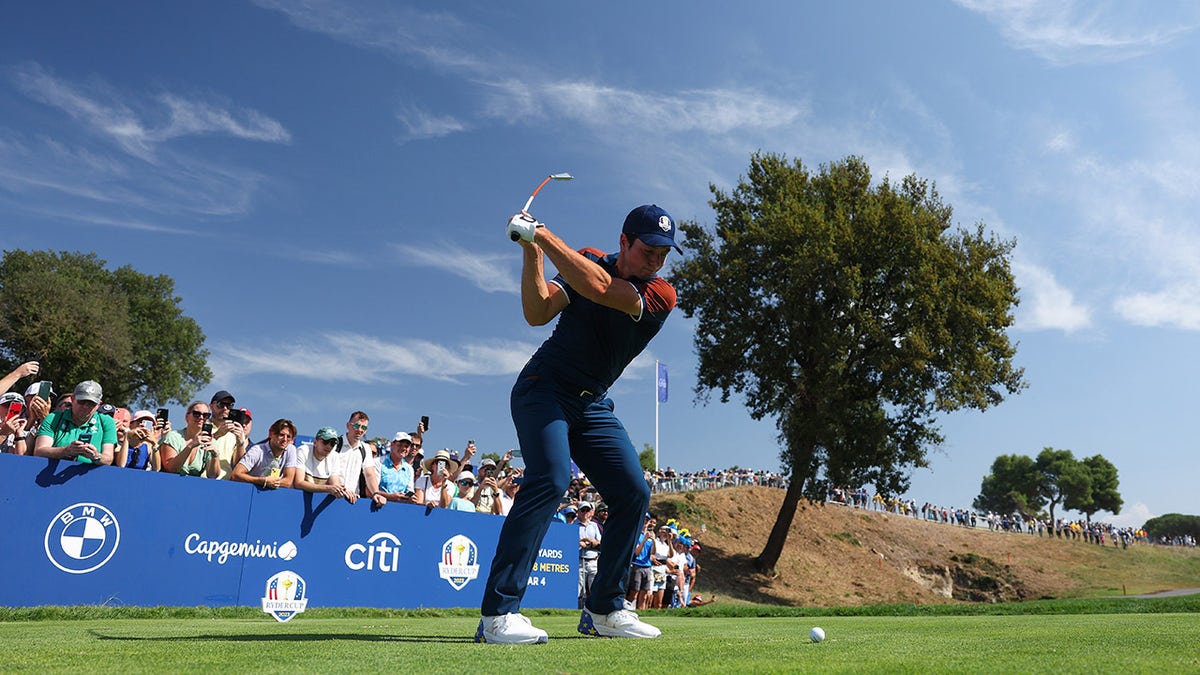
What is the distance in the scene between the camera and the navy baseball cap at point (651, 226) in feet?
14.5

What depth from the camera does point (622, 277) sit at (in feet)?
15.0

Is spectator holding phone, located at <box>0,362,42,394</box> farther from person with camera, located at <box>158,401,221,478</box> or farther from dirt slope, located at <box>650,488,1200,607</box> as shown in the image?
dirt slope, located at <box>650,488,1200,607</box>

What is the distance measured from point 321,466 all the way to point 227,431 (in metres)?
1.24

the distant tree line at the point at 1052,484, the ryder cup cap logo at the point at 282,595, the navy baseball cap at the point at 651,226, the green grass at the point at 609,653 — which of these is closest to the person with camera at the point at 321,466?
the ryder cup cap logo at the point at 282,595

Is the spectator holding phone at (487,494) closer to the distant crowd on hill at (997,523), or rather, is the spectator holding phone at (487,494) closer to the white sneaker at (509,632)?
the white sneaker at (509,632)

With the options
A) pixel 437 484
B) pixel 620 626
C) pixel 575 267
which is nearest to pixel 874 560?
pixel 437 484

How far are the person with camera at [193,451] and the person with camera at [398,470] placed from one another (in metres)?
2.51

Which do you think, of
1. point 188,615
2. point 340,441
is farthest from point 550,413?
point 340,441

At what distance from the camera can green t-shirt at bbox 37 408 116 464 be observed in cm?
830

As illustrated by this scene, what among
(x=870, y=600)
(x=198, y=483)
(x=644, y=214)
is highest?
(x=644, y=214)

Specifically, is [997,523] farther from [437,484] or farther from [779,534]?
[437,484]

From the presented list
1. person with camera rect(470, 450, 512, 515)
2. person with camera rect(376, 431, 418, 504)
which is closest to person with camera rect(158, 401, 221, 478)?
person with camera rect(376, 431, 418, 504)

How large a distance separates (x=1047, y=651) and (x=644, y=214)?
112 inches

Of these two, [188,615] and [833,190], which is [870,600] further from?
[188,615]
